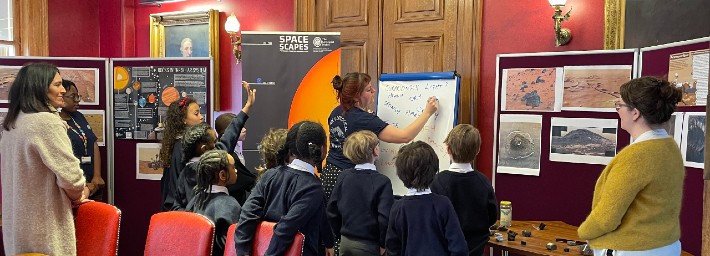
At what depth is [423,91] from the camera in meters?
4.27

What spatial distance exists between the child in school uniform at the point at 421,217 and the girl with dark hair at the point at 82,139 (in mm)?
2584

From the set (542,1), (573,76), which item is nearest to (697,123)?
(573,76)

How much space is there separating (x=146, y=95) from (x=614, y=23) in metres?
3.48

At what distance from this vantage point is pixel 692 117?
3.06 meters

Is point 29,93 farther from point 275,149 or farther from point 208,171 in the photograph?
point 275,149

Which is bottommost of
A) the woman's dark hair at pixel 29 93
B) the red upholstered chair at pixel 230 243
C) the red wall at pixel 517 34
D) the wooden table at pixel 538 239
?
the wooden table at pixel 538 239

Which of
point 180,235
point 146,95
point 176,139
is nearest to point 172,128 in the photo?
point 176,139

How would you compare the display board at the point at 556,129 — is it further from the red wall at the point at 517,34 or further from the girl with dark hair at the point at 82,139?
the girl with dark hair at the point at 82,139

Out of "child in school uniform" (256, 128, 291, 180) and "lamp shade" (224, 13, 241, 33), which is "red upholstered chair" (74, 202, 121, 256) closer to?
"child in school uniform" (256, 128, 291, 180)

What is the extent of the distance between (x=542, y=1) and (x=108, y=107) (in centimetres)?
340

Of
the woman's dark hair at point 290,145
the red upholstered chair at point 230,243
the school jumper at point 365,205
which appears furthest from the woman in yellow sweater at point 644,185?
the red upholstered chair at point 230,243

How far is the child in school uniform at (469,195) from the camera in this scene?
3039mm

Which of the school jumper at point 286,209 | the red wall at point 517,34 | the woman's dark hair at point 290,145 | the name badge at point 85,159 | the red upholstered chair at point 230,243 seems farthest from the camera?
the name badge at point 85,159

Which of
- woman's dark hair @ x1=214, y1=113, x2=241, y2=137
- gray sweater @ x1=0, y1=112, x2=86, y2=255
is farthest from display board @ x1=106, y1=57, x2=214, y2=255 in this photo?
gray sweater @ x1=0, y1=112, x2=86, y2=255
